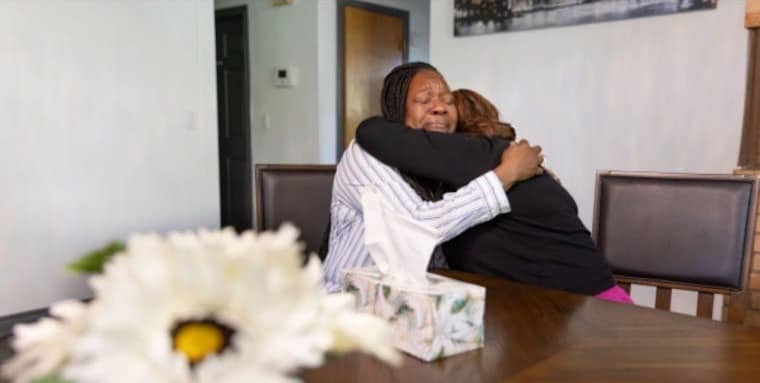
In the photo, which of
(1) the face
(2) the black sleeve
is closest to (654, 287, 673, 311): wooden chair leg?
(2) the black sleeve

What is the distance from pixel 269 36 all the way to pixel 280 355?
430 centimetres

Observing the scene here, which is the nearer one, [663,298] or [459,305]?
A: [459,305]

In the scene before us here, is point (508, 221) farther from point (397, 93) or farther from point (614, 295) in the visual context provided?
point (397, 93)

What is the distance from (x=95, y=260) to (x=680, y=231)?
1400 mm

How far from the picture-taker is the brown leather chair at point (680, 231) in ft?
4.46

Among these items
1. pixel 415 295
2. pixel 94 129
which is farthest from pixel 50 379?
pixel 94 129

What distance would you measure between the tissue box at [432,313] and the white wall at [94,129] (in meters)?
1.92

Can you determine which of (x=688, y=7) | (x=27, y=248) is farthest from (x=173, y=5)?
(x=688, y=7)

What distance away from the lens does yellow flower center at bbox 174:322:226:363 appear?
35cm

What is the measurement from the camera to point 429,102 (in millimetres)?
1498

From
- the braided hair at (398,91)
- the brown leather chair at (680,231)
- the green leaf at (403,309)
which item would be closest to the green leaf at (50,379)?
the green leaf at (403,309)

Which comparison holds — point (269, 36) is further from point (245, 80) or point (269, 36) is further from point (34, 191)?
point (34, 191)

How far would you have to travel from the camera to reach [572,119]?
2.70 metres

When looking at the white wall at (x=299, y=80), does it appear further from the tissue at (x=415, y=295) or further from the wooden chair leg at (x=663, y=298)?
the tissue at (x=415, y=295)
